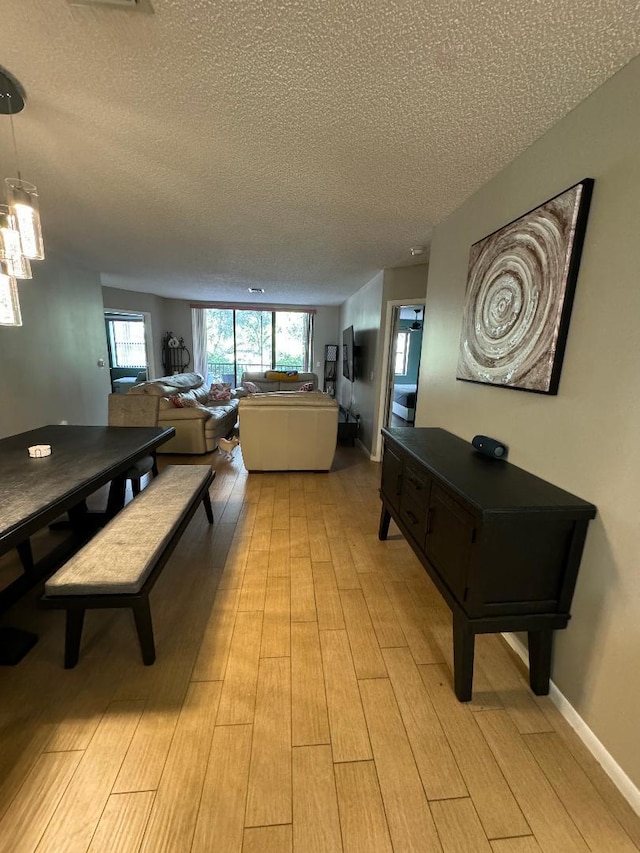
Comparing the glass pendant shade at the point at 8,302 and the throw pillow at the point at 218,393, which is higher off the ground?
the glass pendant shade at the point at 8,302

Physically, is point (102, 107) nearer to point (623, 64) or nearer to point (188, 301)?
point (623, 64)

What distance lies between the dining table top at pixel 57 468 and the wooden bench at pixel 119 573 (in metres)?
0.23

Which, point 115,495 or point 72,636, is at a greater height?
point 115,495

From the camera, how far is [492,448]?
5.91ft

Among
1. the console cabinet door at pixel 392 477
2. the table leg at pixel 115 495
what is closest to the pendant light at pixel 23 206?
the table leg at pixel 115 495

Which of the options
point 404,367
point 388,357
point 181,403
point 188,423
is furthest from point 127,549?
point 404,367

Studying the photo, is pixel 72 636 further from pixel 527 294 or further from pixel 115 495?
pixel 527 294

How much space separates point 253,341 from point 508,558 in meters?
7.79

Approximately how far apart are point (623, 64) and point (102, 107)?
2.06m

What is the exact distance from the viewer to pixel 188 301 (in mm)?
7566

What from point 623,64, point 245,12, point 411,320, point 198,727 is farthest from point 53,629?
point 411,320

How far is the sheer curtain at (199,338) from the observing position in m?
7.78

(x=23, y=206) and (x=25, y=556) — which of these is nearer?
(x=23, y=206)

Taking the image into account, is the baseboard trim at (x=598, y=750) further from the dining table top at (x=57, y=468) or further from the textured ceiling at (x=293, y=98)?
the textured ceiling at (x=293, y=98)
